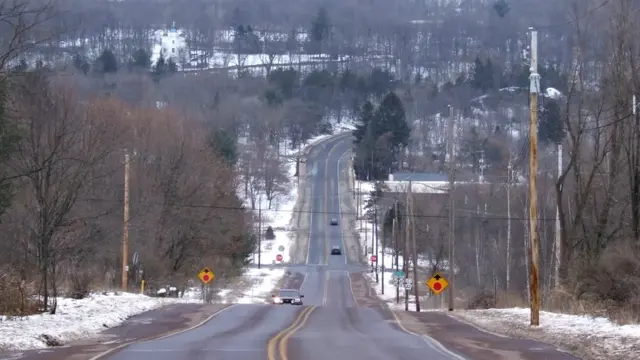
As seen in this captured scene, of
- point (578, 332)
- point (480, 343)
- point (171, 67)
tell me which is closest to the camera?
point (578, 332)

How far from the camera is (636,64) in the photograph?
3306 centimetres

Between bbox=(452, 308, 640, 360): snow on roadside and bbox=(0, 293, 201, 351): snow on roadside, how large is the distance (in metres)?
10.6

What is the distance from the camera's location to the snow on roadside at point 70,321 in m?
20.6

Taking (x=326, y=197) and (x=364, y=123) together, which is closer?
(x=326, y=197)

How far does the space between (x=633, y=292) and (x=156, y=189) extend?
3676 centimetres

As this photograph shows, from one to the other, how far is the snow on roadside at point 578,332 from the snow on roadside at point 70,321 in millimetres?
10643

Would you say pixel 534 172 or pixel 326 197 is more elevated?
pixel 326 197

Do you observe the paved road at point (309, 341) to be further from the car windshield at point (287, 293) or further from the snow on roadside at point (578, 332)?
the car windshield at point (287, 293)

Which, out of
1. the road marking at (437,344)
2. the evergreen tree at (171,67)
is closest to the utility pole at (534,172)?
the road marking at (437,344)

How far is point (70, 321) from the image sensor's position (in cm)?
2502

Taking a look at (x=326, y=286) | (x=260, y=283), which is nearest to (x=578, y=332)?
(x=326, y=286)

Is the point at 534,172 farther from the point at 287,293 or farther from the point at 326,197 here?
the point at 326,197

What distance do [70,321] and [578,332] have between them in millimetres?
12511

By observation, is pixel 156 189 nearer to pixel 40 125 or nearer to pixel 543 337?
pixel 40 125
